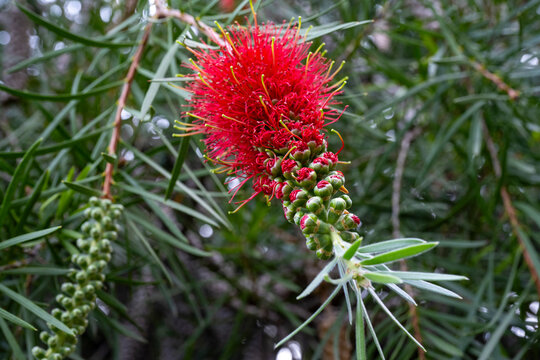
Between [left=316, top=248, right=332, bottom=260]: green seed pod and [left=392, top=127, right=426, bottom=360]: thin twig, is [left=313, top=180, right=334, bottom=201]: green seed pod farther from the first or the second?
[left=392, top=127, right=426, bottom=360]: thin twig

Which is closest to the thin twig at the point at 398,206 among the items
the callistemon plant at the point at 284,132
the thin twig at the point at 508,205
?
the thin twig at the point at 508,205

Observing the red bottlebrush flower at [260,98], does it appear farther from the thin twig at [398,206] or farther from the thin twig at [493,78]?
the thin twig at [493,78]

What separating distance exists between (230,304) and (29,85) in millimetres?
1004

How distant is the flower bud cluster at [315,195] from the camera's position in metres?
0.50

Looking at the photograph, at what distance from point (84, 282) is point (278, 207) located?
74 centimetres

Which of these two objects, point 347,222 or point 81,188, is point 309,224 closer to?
point 347,222

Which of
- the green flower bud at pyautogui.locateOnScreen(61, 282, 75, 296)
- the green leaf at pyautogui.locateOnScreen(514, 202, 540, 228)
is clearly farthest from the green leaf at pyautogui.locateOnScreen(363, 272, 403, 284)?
the green leaf at pyautogui.locateOnScreen(514, 202, 540, 228)

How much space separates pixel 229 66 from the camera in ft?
1.97

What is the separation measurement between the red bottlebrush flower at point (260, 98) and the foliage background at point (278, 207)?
0.48ft

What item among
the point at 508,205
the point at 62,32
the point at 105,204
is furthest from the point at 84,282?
the point at 508,205

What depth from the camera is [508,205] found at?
1054 mm

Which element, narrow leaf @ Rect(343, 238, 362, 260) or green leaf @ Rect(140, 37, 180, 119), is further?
green leaf @ Rect(140, 37, 180, 119)

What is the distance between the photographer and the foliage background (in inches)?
33.9

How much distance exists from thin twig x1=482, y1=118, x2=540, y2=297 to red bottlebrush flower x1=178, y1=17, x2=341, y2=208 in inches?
24.2
